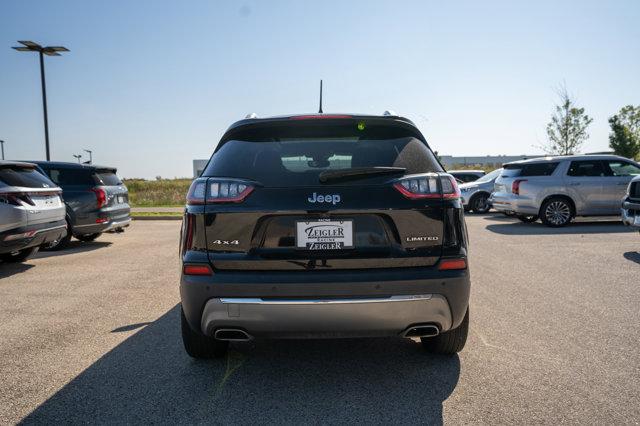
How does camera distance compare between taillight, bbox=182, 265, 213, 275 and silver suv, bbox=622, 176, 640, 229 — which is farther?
silver suv, bbox=622, 176, 640, 229

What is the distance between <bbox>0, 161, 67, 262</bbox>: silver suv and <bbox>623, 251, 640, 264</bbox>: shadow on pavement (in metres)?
8.92

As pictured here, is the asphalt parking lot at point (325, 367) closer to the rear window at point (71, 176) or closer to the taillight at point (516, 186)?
the rear window at point (71, 176)

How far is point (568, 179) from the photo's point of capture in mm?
12758

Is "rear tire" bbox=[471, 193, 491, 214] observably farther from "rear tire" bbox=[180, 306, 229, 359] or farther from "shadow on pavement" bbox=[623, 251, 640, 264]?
"rear tire" bbox=[180, 306, 229, 359]

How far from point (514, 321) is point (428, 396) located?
1993mm

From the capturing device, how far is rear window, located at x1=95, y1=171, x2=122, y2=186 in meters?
10.4

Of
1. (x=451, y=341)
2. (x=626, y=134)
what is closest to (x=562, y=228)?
(x=451, y=341)

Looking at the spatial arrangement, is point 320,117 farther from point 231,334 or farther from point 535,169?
point 535,169

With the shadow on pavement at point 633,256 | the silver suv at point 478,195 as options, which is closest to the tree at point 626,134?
the silver suv at point 478,195

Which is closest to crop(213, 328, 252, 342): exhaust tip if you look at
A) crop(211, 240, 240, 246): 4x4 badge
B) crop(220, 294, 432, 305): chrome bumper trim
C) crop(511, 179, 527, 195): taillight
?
crop(220, 294, 432, 305): chrome bumper trim

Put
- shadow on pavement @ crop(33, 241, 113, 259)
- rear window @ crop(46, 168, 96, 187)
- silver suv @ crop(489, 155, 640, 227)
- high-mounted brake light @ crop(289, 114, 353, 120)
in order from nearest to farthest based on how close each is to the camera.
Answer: high-mounted brake light @ crop(289, 114, 353, 120)
shadow on pavement @ crop(33, 241, 113, 259)
rear window @ crop(46, 168, 96, 187)
silver suv @ crop(489, 155, 640, 227)

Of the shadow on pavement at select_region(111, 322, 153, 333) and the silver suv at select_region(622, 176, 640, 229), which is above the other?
the silver suv at select_region(622, 176, 640, 229)

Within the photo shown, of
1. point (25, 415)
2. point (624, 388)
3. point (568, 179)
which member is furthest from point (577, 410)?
point (568, 179)

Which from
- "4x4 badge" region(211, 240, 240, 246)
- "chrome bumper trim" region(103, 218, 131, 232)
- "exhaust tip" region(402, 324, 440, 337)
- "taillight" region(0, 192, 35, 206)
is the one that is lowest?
"chrome bumper trim" region(103, 218, 131, 232)
